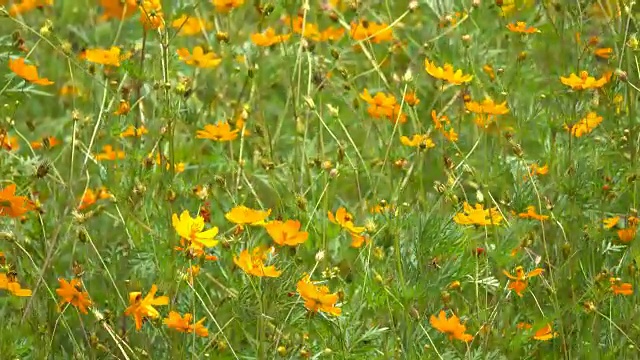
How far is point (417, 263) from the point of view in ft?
6.46

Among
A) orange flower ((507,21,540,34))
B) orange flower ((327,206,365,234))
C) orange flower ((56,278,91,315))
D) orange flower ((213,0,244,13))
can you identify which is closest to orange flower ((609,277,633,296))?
orange flower ((327,206,365,234))

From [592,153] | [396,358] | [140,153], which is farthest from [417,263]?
[140,153]

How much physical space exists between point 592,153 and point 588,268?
23cm

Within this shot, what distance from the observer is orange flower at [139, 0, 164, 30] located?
2129mm

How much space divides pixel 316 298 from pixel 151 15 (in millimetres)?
622

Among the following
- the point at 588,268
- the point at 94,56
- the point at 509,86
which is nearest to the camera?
the point at 588,268

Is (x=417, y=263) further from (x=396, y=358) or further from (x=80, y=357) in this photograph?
(x=80, y=357)

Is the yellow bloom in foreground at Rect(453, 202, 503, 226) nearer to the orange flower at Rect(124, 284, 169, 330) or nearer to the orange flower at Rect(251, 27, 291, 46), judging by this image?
the orange flower at Rect(124, 284, 169, 330)

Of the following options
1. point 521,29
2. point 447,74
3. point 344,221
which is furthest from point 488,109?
point 344,221

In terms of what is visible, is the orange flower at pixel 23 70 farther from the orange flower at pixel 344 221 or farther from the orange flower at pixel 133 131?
the orange flower at pixel 344 221

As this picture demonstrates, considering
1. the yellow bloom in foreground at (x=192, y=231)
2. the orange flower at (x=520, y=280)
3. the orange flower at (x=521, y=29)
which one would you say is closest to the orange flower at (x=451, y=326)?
the orange flower at (x=520, y=280)

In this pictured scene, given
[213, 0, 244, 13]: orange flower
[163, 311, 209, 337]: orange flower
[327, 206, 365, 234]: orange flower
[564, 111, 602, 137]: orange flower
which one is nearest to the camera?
[163, 311, 209, 337]: orange flower

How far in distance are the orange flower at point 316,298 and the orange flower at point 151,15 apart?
0.57m

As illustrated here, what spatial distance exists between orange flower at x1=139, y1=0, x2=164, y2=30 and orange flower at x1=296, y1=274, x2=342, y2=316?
1.88 feet
